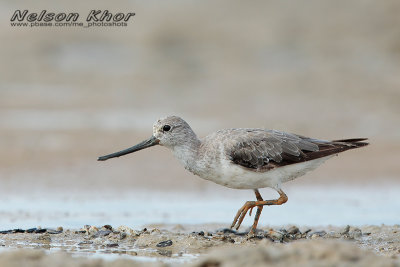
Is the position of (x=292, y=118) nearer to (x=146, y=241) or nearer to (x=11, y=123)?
(x=11, y=123)

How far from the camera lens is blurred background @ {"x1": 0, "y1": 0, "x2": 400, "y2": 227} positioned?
13.2 metres

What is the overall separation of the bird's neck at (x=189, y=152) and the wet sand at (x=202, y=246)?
85 centimetres

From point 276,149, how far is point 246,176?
641 millimetres

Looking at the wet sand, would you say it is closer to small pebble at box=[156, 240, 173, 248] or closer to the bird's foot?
small pebble at box=[156, 240, 173, 248]

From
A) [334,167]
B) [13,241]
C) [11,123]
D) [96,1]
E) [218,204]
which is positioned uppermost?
[96,1]

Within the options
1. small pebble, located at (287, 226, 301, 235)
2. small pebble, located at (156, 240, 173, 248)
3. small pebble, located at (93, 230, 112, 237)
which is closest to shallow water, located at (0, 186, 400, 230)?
small pebble, located at (93, 230, 112, 237)

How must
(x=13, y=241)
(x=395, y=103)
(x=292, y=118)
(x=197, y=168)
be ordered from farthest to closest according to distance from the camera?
(x=395, y=103) → (x=292, y=118) → (x=197, y=168) → (x=13, y=241)

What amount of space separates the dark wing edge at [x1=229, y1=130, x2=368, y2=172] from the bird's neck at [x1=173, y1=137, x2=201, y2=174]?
1.49ft

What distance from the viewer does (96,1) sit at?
2380 cm

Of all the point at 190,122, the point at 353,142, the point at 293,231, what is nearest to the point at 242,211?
the point at 293,231

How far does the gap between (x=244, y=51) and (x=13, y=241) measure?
15647mm

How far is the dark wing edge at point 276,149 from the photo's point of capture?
29.2 feet

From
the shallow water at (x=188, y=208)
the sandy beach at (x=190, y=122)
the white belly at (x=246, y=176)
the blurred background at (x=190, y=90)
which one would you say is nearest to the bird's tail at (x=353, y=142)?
the white belly at (x=246, y=176)

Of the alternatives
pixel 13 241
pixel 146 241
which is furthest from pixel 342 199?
pixel 13 241
